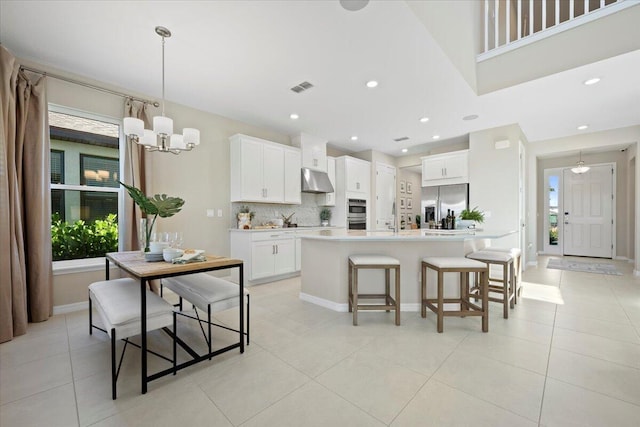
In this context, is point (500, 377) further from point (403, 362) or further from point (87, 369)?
point (87, 369)

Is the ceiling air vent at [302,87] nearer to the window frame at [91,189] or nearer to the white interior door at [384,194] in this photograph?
the window frame at [91,189]

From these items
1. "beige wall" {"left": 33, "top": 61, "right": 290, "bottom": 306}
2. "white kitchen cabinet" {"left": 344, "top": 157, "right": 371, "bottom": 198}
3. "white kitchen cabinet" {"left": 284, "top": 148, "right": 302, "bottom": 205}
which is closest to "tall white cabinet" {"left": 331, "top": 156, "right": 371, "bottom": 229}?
"white kitchen cabinet" {"left": 344, "top": 157, "right": 371, "bottom": 198}

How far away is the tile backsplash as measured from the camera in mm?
4891

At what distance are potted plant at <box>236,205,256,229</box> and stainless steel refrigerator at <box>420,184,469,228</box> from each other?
377cm

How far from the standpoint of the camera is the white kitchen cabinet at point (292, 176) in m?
5.02

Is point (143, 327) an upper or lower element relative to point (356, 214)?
lower

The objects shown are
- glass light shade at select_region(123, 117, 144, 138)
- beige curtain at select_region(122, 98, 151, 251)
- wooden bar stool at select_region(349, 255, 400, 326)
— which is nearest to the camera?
glass light shade at select_region(123, 117, 144, 138)

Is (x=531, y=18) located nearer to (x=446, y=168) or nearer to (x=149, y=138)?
(x=446, y=168)

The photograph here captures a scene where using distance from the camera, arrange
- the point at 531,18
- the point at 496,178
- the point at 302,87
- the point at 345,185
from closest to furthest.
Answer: the point at 531,18, the point at 302,87, the point at 496,178, the point at 345,185

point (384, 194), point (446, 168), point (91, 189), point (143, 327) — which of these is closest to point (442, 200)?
point (446, 168)

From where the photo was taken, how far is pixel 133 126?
7.95 feet

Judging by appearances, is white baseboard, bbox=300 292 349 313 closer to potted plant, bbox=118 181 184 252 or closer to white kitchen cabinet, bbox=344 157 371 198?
potted plant, bbox=118 181 184 252

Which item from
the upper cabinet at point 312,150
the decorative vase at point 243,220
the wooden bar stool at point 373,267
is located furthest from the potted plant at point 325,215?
the wooden bar stool at point 373,267

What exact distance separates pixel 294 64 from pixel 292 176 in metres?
2.36
